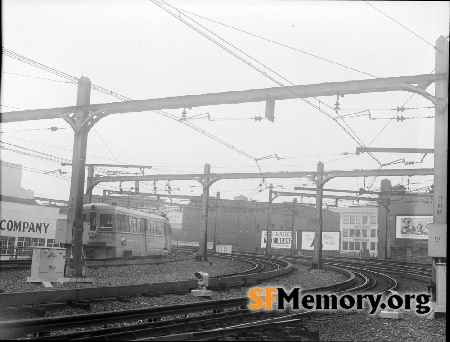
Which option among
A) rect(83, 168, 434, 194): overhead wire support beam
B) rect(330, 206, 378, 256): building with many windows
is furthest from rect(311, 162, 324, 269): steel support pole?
rect(330, 206, 378, 256): building with many windows

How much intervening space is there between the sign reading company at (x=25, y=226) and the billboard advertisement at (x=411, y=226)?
37411mm

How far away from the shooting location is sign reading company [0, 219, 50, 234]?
37331 mm

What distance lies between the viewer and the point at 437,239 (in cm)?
1219

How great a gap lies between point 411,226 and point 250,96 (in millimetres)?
47143

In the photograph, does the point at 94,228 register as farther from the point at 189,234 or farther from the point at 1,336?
the point at 189,234

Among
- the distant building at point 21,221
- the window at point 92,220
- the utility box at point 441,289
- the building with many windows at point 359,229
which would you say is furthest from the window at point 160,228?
the building with many windows at point 359,229

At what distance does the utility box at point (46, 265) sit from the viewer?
1476 cm

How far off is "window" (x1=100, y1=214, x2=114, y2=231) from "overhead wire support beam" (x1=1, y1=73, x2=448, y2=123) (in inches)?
323

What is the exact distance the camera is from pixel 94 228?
25.9 m

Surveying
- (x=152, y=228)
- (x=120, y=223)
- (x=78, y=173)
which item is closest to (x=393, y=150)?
(x=78, y=173)

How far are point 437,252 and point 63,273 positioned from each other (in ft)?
34.2

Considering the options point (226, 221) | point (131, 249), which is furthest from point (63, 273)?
point (226, 221)

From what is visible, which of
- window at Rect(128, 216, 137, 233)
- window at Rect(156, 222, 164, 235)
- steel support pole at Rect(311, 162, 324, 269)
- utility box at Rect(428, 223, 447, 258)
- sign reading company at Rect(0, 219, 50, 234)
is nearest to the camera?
utility box at Rect(428, 223, 447, 258)

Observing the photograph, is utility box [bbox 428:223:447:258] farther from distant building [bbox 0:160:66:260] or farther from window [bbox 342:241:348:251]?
window [bbox 342:241:348:251]
